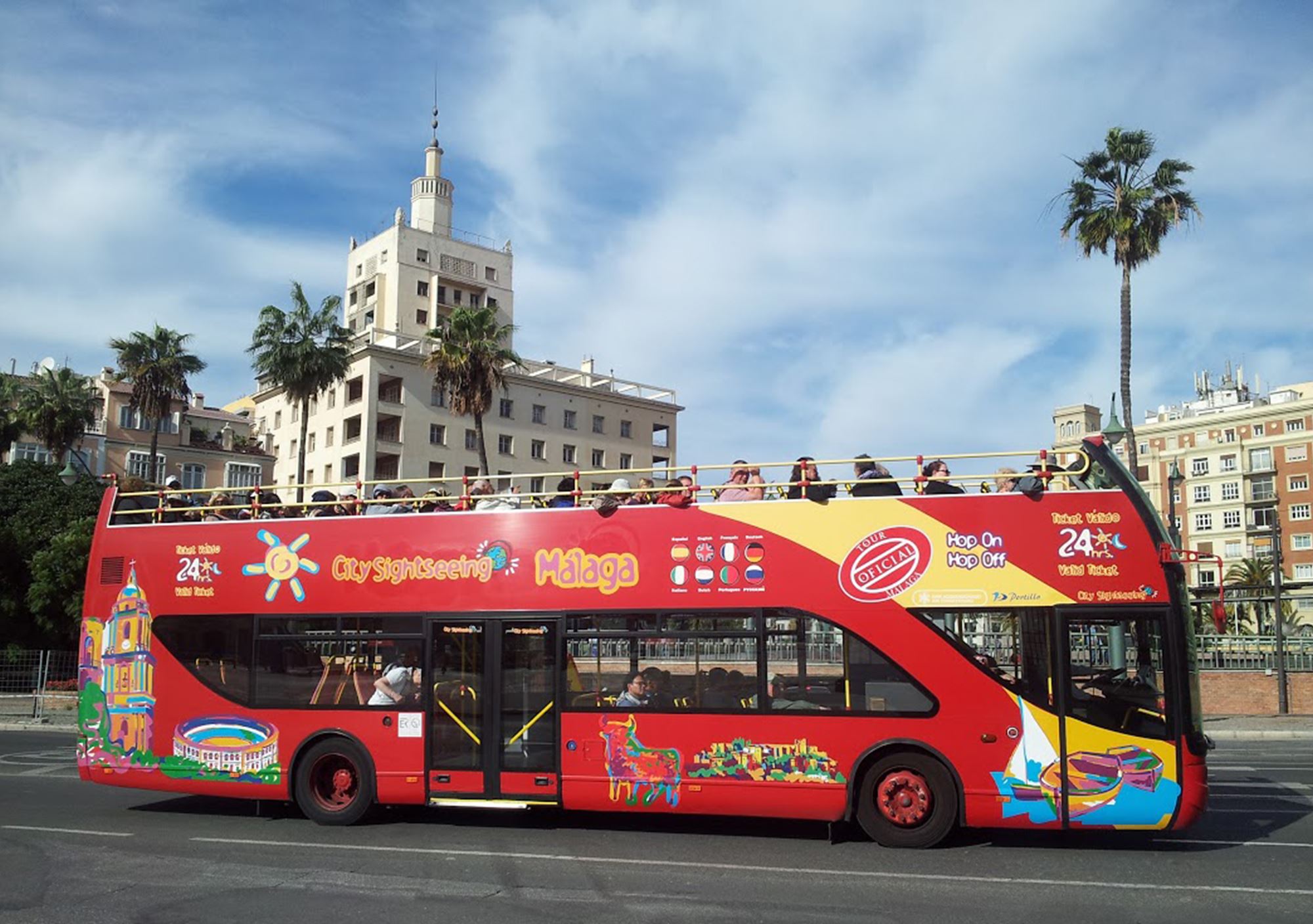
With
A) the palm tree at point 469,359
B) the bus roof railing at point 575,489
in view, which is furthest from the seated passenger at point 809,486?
the palm tree at point 469,359

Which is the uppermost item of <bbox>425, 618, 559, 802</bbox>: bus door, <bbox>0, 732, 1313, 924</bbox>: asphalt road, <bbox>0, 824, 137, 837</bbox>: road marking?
<bbox>425, 618, 559, 802</bbox>: bus door

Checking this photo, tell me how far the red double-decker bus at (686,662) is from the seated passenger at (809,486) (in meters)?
0.09

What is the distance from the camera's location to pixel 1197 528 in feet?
267

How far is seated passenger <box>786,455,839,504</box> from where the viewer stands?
10836 mm

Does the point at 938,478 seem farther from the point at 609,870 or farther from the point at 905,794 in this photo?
the point at 609,870

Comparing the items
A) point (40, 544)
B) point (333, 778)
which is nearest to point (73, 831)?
point (333, 778)

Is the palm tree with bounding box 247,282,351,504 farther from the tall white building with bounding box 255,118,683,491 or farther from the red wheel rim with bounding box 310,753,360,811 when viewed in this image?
the red wheel rim with bounding box 310,753,360,811

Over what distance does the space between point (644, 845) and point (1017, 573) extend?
14.9ft

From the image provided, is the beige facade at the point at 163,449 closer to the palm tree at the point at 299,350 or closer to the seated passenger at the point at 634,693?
the palm tree at the point at 299,350

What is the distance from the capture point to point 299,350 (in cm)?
4450

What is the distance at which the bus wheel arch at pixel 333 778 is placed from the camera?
1168 cm

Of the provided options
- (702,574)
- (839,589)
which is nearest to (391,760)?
(702,574)

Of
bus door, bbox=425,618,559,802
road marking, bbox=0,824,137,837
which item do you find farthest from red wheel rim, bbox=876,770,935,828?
road marking, bbox=0,824,137,837

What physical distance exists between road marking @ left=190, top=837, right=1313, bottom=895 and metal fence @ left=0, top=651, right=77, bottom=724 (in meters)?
18.7
